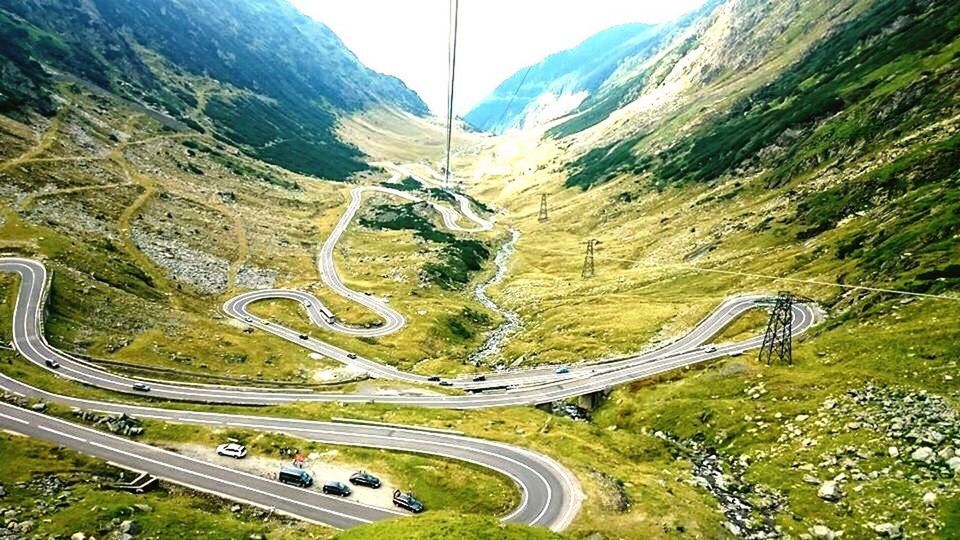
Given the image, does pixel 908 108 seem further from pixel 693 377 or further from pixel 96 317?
pixel 96 317

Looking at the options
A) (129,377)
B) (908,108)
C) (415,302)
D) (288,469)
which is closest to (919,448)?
(288,469)

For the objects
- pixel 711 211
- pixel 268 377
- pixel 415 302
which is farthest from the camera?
pixel 711 211

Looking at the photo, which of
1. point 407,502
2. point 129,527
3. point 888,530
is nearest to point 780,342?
point 888,530

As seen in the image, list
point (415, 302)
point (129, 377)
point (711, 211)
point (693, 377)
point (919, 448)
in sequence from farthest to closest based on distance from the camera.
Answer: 1. point (711, 211)
2. point (415, 302)
3. point (693, 377)
4. point (129, 377)
5. point (919, 448)

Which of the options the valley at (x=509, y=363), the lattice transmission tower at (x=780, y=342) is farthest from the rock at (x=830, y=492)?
the lattice transmission tower at (x=780, y=342)

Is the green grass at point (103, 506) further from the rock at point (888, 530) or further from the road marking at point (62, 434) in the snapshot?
the rock at point (888, 530)
